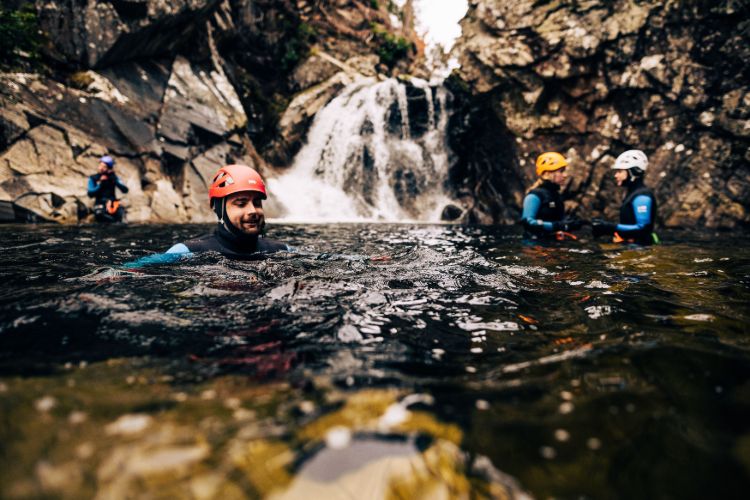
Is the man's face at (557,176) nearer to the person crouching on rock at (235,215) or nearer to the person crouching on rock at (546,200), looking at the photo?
the person crouching on rock at (546,200)

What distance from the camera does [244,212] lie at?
498cm

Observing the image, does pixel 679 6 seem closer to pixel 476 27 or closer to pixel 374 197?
pixel 476 27

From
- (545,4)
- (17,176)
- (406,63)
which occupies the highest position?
(406,63)

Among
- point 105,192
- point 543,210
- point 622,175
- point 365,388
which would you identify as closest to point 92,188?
point 105,192

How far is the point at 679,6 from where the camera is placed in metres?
12.4

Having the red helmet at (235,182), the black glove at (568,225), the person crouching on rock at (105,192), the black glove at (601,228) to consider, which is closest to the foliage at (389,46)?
the person crouching on rock at (105,192)

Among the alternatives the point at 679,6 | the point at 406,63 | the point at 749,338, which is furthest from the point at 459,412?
the point at 406,63

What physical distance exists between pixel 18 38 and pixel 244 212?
50.2ft

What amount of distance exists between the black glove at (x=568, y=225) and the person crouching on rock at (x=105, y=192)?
12016mm

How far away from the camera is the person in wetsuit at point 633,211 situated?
699 centimetres

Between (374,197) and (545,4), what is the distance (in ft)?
35.2

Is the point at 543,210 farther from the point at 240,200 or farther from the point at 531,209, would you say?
the point at 240,200

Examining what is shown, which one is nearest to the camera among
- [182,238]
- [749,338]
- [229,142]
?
[749,338]

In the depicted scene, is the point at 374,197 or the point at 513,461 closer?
the point at 513,461
